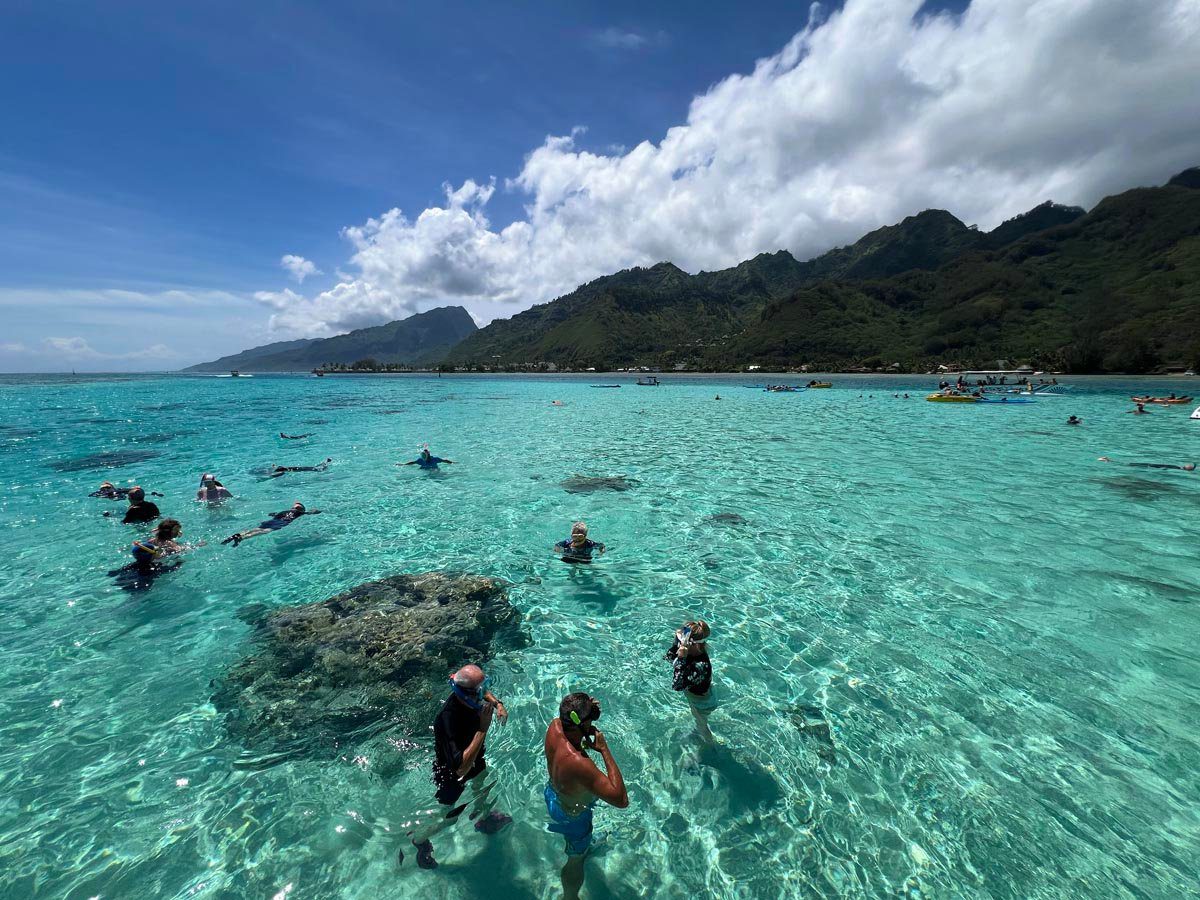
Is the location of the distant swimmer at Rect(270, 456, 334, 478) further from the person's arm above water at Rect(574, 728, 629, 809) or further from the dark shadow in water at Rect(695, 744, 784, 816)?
the person's arm above water at Rect(574, 728, 629, 809)

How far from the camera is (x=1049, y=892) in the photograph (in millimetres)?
4797

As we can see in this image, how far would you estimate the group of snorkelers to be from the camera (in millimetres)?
4418

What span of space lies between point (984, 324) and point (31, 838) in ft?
776

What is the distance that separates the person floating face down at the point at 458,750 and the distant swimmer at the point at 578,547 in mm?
6978

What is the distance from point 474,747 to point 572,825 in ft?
4.12

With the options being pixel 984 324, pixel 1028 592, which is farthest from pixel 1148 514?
pixel 984 324

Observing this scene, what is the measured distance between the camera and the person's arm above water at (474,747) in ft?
16.5

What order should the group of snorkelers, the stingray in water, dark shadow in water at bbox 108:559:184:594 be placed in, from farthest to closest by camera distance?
the stingray in water → dark shadow in water at bbox 108:559:184:594 → the group of snorkelers

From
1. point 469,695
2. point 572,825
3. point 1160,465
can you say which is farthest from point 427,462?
point 1160,465

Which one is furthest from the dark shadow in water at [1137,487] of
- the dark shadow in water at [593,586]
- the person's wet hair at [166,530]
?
the person's wet hair at [166,530]

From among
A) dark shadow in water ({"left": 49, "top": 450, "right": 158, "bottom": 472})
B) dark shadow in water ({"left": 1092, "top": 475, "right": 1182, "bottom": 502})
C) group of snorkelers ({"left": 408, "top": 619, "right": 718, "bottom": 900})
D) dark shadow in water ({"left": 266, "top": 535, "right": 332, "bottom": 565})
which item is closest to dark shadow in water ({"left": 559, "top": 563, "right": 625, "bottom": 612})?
group of snorkelers ({"left": 408, "top": 619, "right": 718, "bottom": 900})

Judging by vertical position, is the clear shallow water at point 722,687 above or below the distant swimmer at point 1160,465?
above

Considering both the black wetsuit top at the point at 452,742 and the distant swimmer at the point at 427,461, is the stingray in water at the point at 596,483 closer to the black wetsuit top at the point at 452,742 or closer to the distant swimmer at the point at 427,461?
the distant swimmer at the point at 427,461

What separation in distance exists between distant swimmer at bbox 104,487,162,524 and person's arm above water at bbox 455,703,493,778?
1701cm
